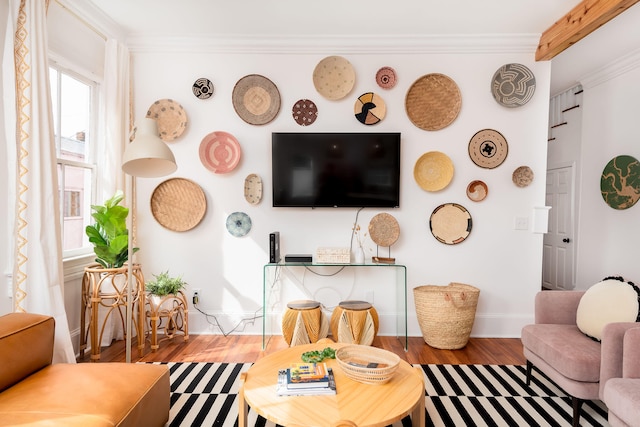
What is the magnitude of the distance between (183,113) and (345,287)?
225 centimetres

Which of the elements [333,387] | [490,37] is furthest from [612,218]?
[333,387]

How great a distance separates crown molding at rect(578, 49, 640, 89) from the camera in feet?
11.3

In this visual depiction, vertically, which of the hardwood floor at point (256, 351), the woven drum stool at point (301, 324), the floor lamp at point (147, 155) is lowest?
the hardwood floor at point (256, 351)

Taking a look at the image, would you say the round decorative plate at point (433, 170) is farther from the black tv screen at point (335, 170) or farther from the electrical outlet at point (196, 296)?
the electrical outlet at point (196, 296)

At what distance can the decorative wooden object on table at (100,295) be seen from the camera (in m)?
2.60

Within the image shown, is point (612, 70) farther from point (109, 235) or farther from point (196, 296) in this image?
point (109, 235)

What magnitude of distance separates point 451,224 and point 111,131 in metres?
3.19

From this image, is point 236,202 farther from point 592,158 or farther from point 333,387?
point 592,158

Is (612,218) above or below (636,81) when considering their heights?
below

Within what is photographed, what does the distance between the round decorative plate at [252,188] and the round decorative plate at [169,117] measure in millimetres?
780

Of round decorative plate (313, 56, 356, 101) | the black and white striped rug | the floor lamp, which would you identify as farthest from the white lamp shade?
round decorative plate (313, 56, 356, 101)

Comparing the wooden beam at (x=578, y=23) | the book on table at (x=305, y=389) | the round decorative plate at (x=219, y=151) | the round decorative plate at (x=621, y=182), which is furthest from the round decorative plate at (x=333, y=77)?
the round decorative plate at (x=621, y=182)

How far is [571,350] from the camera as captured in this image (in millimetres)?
1955

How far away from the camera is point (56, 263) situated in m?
2.27
